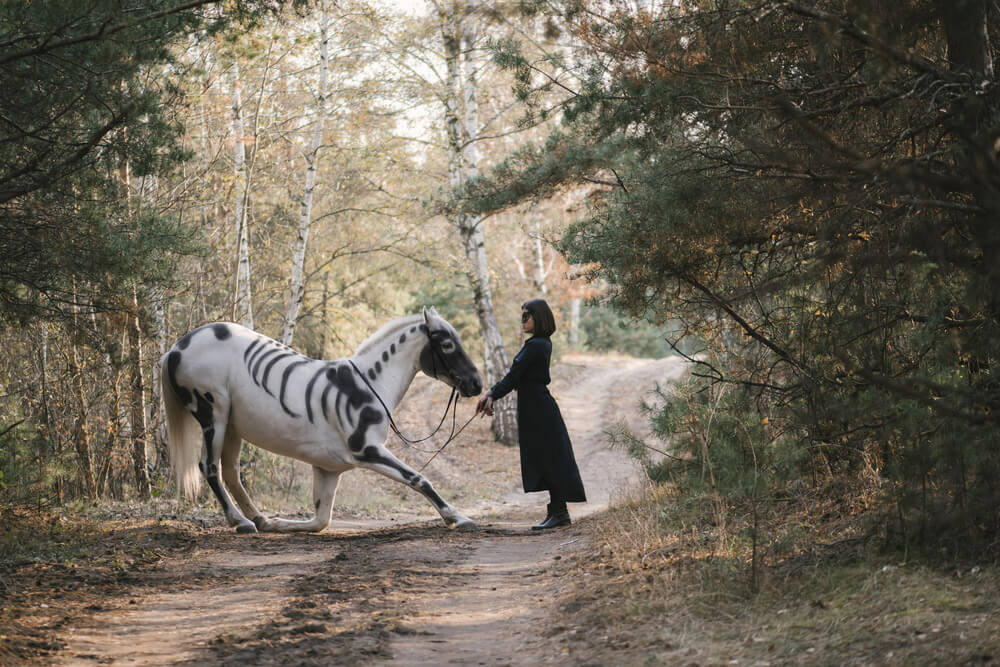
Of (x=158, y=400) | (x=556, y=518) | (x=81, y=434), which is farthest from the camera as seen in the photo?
(x=158, y=400)

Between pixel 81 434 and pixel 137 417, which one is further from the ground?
pixel 137 417

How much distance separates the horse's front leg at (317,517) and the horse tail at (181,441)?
739 millimetres

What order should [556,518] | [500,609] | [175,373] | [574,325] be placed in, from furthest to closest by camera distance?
[574,325]
[556,518]
[175,373]
[500,609]

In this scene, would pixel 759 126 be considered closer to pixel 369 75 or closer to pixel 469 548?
pixel 469 548

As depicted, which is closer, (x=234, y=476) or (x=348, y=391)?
(x=348, y=391)

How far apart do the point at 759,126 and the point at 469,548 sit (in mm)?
3977

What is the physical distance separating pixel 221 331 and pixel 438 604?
4080 mm

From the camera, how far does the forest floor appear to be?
404 centimetres

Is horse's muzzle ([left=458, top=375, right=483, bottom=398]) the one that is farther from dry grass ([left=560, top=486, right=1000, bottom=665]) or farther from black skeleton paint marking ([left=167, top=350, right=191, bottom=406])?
dry grass ([left=560, top=486, right=1000, bottom=665])

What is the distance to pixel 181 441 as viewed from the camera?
8375mm

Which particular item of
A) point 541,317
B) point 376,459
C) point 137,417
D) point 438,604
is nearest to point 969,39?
point 438,604

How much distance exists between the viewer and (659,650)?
163 inches

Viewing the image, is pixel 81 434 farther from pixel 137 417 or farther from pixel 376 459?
pixel 376 459

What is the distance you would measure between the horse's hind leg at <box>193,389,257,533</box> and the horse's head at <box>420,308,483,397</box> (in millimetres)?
1974
